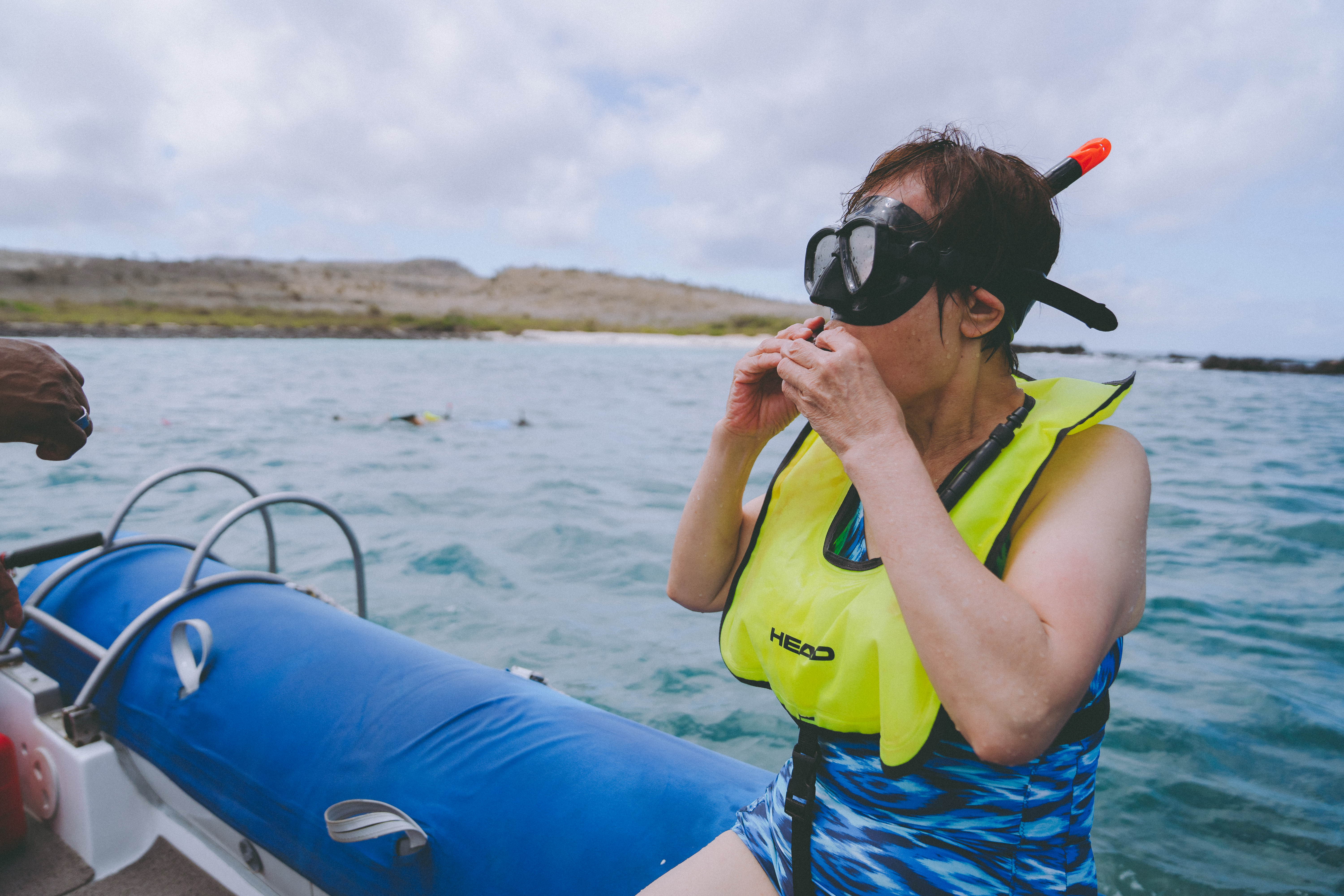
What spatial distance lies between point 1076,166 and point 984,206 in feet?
0.81

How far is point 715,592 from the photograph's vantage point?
1715 millimetres

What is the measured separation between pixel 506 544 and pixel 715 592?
548cm

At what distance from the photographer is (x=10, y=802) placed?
242cm

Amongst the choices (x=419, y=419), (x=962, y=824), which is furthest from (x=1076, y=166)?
(x=419, y=419)

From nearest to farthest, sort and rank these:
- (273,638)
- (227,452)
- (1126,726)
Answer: (273,638) < (1126,726) < (227,452)

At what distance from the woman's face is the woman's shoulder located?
23 cm

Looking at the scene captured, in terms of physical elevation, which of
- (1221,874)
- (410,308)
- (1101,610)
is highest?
(410,308)

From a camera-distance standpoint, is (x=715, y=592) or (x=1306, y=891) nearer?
(x=715, y=592)

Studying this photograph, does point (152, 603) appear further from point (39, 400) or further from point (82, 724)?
point (39, 400)

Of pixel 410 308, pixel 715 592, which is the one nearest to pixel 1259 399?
pixel 715 592

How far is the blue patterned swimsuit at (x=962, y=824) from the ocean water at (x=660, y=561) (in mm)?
2365

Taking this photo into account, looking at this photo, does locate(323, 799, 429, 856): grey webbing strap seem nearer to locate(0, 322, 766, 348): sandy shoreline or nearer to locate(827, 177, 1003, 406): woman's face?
locate(827, 177, 1003, 406): woman's face

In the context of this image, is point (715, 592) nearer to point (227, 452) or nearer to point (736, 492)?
point (736, 492)

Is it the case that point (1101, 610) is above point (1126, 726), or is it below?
above
